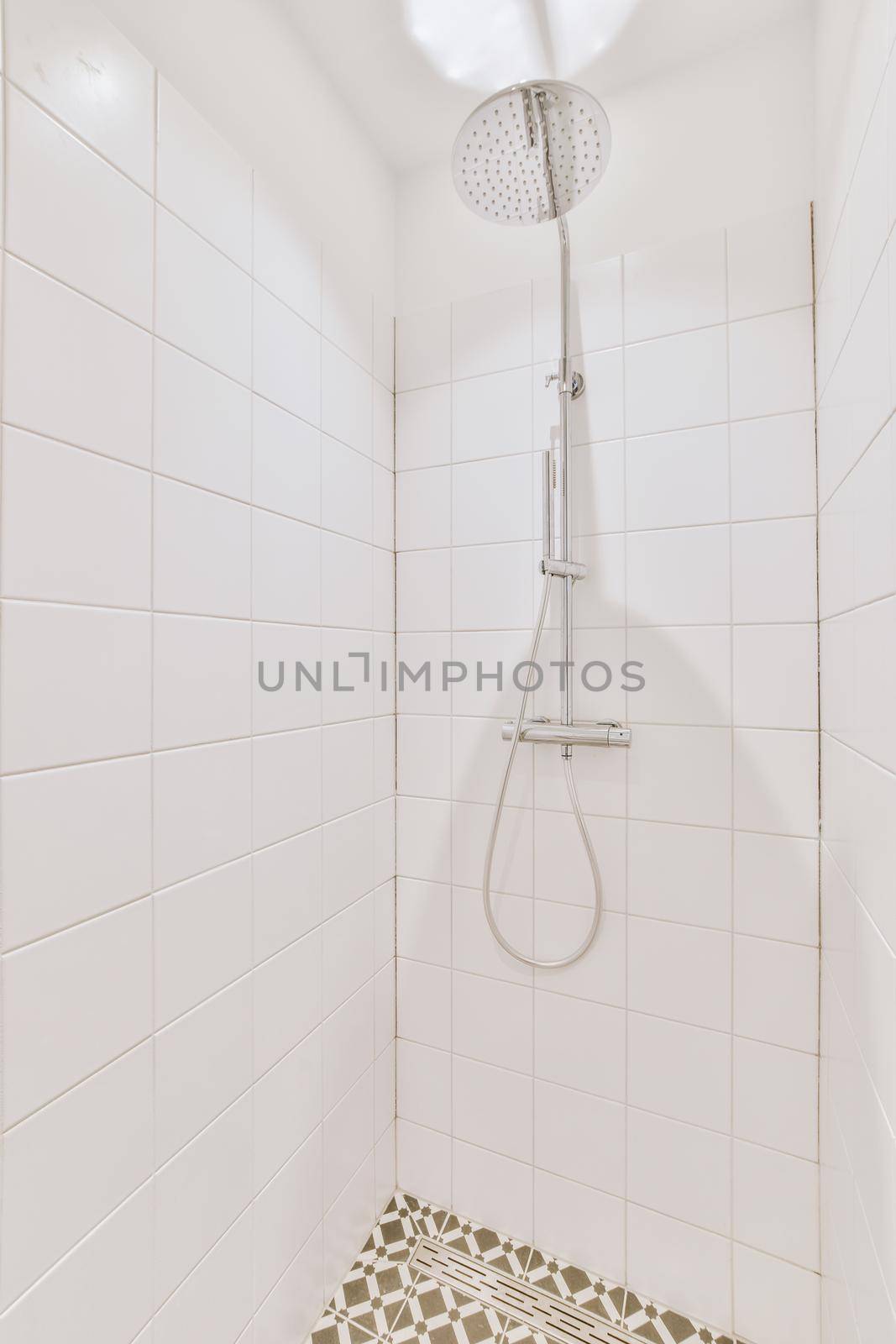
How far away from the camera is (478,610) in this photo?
144 centimetres

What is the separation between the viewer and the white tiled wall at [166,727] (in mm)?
727

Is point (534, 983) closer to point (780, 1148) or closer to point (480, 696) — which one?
point (780, 1148)

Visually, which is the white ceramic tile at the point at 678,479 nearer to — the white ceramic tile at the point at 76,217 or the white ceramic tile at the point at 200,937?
the white ceramic tile at the point at 76,217

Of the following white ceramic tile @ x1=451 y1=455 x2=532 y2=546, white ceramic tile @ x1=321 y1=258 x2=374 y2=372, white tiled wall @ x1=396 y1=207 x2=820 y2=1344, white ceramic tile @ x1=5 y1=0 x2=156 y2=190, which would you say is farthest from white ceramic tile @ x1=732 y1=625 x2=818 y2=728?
white ceramic tile @ x1=5 y1=0 x2=156 y2=190

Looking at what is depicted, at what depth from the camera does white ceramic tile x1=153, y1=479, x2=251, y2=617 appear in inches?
35.3

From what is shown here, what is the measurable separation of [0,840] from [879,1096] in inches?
39.9

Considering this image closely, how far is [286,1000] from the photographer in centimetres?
115

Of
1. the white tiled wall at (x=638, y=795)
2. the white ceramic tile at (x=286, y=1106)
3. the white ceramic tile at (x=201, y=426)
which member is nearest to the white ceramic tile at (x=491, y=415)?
the white tiled wall at (x=638, y=795)

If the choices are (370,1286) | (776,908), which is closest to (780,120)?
(776,908)

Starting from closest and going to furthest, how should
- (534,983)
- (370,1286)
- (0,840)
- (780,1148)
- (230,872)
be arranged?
1. (0,840)
2. (230,872)
3. (780,1148)
4. (370,1286)
5. (534,983)

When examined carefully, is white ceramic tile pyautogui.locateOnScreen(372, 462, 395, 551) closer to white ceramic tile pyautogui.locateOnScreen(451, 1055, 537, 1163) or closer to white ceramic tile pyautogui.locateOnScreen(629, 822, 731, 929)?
white ceramic tile pyautogui.locateOnScreen(629, 822, 731, 929)

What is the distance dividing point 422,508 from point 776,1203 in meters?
1.56

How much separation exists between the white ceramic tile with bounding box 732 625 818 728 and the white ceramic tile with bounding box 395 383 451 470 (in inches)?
30.4

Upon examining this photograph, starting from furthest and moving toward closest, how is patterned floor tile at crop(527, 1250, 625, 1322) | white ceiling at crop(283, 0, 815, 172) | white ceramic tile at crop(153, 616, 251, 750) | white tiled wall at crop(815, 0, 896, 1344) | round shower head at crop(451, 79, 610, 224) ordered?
patterned floor tile at crop(527, 1250, 625, 1322) → white ceiling at crop(283, 0, 815, 172) → round shower head at crop(451, 79, 610, 224) → white ceramic tile at crop(153, 616, 251, 750) → white tiled wall at crop(815, 0, 896, 1344)
